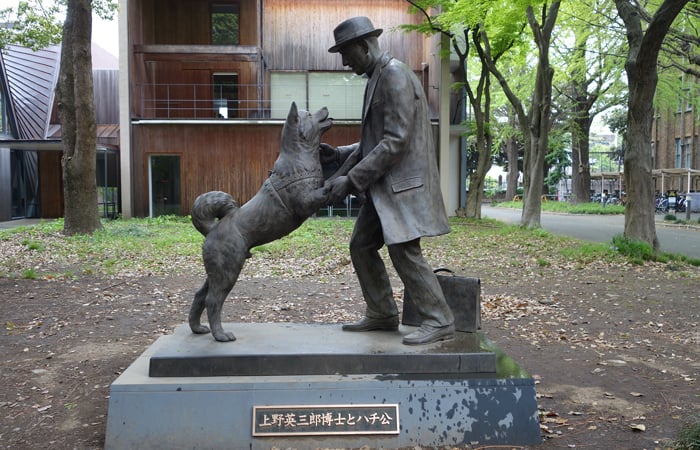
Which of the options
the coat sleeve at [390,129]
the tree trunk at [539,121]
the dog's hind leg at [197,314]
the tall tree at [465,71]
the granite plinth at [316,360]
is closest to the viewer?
the granite plinth at [316,360]

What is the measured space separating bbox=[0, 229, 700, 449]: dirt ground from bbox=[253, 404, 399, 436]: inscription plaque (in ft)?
3.48

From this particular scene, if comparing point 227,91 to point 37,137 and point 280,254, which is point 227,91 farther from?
point 280,254

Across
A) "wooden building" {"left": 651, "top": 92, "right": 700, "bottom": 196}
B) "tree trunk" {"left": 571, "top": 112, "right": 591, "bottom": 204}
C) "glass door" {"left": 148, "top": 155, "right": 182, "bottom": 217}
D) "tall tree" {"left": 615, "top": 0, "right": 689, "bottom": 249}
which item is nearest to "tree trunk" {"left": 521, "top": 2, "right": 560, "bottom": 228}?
"tall tree" {"left": 615, "top": 0, "right": 689, "bottom": 249}

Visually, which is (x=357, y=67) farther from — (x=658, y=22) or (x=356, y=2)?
(x=356, y=2)

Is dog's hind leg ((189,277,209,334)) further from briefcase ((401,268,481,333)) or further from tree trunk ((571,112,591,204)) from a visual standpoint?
tree trunk ((571,112,591,204))

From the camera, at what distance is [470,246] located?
14305mm

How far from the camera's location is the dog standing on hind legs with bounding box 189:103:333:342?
4.10 metres

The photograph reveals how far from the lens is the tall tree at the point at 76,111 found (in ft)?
49.5

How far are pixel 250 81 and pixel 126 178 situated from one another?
6.70 metres

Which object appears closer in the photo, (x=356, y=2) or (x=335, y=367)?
(x=335, y=367)

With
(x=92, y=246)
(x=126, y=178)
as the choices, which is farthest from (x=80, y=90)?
(x=126, y=178)

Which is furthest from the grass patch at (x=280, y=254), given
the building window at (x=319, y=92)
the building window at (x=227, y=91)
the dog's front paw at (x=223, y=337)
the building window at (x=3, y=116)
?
the building window at (x=3, y=116)

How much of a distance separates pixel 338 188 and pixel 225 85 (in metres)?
22.9

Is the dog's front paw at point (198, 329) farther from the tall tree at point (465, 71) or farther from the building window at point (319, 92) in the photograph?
the building window at point (319, 92)
